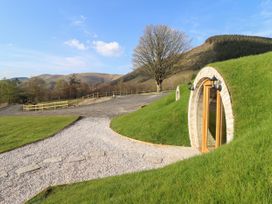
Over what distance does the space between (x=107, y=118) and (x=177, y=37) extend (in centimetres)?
2358

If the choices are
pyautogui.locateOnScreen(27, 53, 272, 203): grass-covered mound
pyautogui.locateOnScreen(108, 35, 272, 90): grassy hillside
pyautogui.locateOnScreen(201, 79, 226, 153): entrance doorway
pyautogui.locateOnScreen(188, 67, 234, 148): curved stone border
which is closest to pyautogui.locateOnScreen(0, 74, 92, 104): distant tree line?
pyautogui.locateOnScreen(108, 35, 272, 90): grassy hillside

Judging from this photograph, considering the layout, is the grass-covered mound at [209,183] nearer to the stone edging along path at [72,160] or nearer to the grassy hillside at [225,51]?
the stone edging along path at [72,160]

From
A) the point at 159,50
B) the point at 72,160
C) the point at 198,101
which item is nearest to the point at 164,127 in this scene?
the point at 198,101

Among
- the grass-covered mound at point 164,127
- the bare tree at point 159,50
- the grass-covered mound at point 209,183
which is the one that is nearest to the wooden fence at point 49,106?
the bare tree at point 159,50

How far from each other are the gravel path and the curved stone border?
0.75 metres

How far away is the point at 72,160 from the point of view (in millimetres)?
9398

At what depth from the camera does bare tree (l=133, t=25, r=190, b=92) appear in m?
38.6

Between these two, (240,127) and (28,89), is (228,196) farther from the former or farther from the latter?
(28,89)

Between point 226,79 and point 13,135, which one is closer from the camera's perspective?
point 226,79

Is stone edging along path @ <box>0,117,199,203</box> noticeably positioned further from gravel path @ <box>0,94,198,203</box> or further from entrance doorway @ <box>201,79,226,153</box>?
entrance doorway @ <box>201,79,226,153</box>

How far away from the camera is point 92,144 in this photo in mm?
11805

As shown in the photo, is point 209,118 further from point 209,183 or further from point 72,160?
point 209,183

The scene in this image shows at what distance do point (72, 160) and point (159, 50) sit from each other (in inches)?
1237

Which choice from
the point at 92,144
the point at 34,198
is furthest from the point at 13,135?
the point at 34,198
